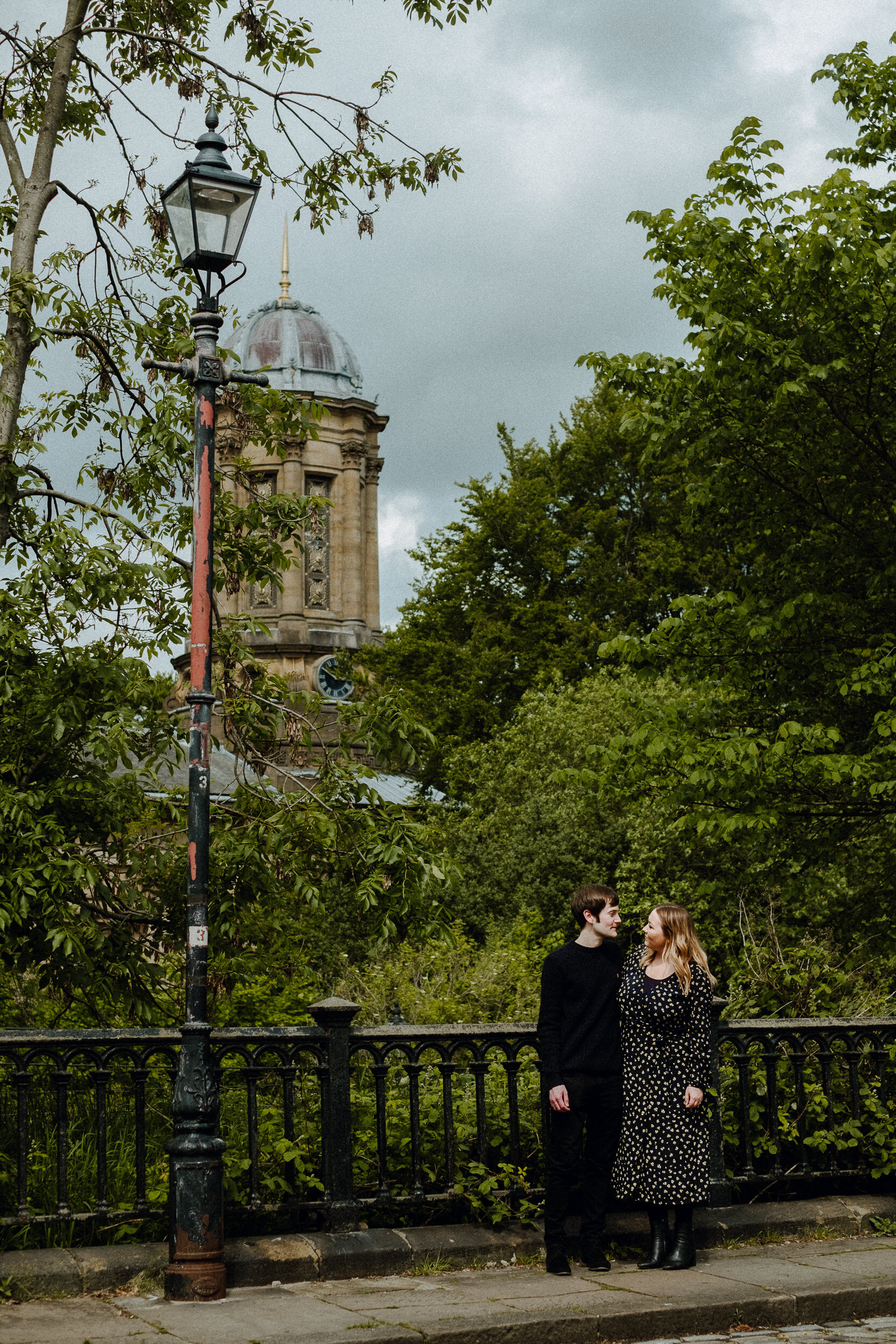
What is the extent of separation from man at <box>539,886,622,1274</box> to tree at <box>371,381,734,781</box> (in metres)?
28.2

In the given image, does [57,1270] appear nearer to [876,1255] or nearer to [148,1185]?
[148,1185]

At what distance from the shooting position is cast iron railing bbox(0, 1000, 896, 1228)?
23.1ft

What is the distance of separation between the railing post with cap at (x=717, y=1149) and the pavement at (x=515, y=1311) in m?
0.98

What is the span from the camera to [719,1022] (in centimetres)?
848

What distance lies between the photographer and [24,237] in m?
10.5

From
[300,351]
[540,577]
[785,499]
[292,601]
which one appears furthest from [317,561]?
[785,499]

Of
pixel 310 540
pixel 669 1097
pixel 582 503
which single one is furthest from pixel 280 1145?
pixel 310 540

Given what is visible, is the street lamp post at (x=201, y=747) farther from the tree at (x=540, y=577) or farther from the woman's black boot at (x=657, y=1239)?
the tree at (x=540, y=577)

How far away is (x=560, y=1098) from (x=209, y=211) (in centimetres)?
485

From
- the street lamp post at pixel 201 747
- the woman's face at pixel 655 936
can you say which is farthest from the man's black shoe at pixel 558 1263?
the street lamp post at pixel 201 747

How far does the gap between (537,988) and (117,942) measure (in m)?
8.26

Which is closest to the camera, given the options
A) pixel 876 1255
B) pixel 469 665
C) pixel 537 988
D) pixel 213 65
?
pixel 876 1255

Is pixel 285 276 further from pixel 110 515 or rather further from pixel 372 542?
pixel 110 515

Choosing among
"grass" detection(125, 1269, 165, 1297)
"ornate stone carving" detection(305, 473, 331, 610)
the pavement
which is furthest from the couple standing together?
"ornate stone carving" detection(305, 473, 331, 610)
